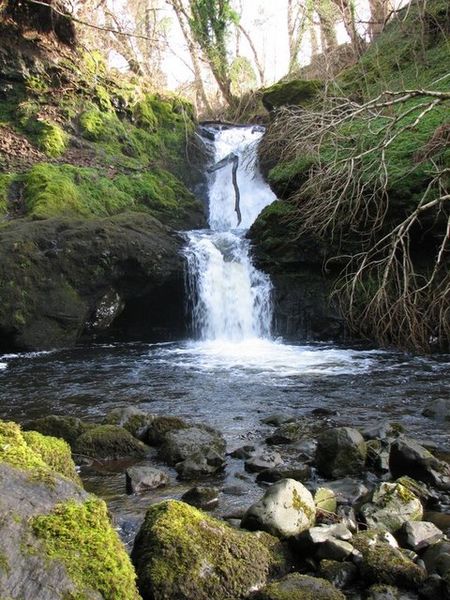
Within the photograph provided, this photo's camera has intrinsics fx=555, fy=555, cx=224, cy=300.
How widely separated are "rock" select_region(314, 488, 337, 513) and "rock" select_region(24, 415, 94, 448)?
261 centimetres

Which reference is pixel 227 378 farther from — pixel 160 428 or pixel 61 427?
pixel 61 427

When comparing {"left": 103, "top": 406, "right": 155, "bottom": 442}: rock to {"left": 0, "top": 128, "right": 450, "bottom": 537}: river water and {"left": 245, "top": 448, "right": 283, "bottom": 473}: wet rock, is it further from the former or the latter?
{"left": 245, "top": 448, "right": 283, "bottom": 473}: wet rock

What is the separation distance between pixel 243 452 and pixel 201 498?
43.8 inches

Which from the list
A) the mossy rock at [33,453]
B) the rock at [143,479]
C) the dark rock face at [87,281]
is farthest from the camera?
the dark rock face at [87,281]

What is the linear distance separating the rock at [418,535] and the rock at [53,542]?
74.4 inches

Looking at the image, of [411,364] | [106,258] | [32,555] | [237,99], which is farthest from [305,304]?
[237,99]

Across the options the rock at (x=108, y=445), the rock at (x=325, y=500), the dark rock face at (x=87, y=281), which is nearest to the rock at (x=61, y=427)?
the rock at (x=108, y=445)

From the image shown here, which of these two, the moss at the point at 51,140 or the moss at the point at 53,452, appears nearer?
the moss at the point at 53,452

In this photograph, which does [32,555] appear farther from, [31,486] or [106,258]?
[106,258]

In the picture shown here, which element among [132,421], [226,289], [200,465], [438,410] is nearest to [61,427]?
[132,421]

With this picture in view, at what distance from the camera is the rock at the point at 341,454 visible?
4.71 m

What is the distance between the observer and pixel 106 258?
11766 mm

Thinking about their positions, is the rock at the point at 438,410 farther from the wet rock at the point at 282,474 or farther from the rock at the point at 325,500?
the rock at the point at 325,500

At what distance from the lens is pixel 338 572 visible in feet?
10.2
